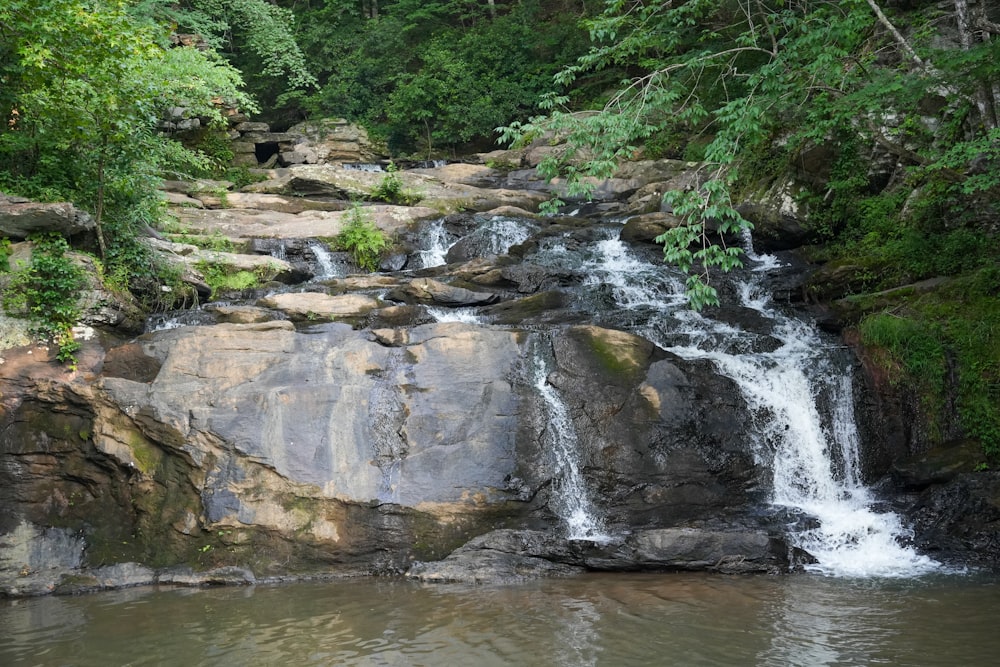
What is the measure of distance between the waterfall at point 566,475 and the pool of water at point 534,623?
106cm

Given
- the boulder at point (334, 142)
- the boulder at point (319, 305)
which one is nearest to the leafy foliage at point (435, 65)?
the boulder at point (334, 142)

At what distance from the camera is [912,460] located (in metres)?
9.53

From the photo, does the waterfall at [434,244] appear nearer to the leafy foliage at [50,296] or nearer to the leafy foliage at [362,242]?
the leafy foliage at [362,242]

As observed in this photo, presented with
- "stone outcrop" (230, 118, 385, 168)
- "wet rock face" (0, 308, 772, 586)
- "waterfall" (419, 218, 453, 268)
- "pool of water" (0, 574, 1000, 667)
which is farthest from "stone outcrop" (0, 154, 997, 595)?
"stone outcrop" (230, 118, 385, 168)

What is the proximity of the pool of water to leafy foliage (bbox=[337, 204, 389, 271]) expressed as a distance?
26.0 ft

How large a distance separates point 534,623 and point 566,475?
302 cm

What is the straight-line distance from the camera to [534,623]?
21.8 ft

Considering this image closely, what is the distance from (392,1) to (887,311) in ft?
91.6

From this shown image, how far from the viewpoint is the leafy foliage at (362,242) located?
585 inches

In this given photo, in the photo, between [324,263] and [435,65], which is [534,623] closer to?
[324,263]

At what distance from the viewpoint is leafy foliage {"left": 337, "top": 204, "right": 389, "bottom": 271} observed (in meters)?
14.9

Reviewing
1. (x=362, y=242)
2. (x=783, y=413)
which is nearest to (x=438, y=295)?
(x=362, y=242)

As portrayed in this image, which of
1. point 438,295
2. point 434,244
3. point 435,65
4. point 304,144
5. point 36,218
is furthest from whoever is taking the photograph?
point 435,65

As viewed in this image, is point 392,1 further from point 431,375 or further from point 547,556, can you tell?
point 547,556
